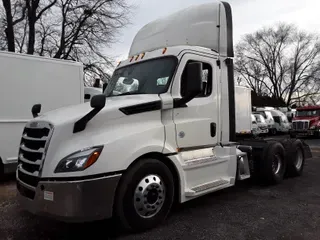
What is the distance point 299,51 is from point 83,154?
63.7 meters

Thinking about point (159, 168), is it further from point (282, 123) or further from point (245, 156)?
point (282, 123)

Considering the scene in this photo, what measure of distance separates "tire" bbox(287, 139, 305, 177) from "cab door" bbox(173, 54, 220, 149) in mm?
3315

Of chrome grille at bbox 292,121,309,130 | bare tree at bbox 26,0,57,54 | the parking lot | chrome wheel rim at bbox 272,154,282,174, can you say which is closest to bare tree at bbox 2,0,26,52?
bare tree at bbox 26,0,57,54

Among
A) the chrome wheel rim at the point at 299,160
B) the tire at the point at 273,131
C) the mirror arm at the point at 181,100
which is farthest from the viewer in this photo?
the tire at the point at 273,131

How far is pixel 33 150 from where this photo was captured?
4359 millimetres

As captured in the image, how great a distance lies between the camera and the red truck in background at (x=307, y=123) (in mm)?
24263

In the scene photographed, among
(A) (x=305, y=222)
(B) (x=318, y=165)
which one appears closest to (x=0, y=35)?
(B) (x=318, y=165)

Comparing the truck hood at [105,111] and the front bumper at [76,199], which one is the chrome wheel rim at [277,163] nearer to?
the truck hood at [105,111]

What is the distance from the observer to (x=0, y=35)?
71.7 ft

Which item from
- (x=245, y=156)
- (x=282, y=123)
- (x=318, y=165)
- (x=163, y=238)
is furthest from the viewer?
(x=282, y=123)

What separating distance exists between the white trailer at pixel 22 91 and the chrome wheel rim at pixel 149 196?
4.51 metres

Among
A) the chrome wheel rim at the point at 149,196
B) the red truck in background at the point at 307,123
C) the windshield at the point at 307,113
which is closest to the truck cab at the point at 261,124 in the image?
the red truck in background at the point at 307,123

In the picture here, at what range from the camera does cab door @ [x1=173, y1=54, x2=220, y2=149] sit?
506cm

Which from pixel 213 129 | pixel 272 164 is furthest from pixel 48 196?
pixel 272 164
